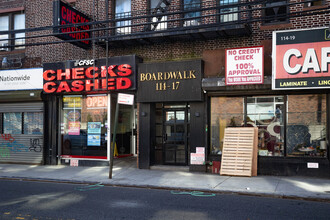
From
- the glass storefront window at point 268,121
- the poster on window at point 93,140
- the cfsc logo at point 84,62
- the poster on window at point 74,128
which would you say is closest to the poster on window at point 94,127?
the poster on window at point 93,140

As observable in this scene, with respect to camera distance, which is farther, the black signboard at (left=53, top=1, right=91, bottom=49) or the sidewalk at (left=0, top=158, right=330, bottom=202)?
the black signboard at (left=53, top=1, right=91, bottom=49)

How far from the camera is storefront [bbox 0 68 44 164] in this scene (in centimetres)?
1583

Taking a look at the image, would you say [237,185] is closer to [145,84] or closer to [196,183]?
[196,183]

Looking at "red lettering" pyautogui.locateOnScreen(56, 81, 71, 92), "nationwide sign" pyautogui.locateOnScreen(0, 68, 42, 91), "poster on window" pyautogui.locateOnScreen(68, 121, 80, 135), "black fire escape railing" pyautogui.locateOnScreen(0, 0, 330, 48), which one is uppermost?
"black fire escape railing" pyautogui.locateOnScreen(0, 0, 330, 48)

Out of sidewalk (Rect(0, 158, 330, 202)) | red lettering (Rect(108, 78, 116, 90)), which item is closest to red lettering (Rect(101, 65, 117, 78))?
red lettering (Rect(108, 78, 116, 90))

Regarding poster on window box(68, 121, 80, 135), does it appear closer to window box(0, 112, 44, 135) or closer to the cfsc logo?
window box(0, 112, 44, 135)

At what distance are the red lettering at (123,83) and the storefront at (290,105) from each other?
3331mm

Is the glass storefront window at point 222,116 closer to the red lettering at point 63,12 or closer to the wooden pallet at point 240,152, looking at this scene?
the wooden pallet at point 240,152

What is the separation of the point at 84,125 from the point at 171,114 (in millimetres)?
4338

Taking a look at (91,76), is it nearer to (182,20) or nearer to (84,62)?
(84,62)

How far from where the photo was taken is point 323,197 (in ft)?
27.5

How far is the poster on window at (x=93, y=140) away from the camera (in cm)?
1496

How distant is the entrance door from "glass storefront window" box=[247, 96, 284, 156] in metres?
2.75

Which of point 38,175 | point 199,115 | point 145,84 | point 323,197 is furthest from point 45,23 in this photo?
point 323,197
